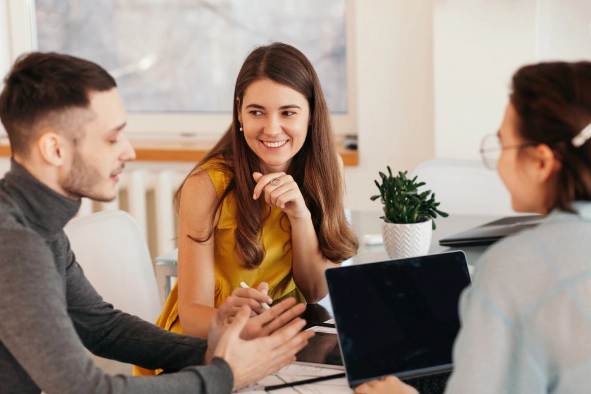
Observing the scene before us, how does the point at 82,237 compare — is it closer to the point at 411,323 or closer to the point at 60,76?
the point at 60,76

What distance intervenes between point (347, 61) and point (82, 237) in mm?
1570

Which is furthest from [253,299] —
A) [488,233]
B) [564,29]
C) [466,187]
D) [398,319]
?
[564,29]

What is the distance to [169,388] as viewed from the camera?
3.19 ft

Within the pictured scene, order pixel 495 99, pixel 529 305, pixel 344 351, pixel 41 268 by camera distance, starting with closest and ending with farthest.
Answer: pixel 529 305 < pixel 41 268 < pixel 344 351 < pixel 495 99

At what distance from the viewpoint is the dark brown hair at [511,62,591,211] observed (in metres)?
0.80

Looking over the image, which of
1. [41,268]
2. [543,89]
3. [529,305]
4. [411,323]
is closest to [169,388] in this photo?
[41,268]

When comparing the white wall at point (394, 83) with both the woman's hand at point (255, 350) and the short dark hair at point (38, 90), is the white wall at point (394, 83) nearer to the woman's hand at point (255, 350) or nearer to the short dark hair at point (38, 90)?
the woman's hand at point (255, 350)

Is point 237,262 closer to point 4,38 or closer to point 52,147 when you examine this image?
point 52,147

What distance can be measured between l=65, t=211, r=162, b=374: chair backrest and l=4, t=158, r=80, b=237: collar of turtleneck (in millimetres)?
658

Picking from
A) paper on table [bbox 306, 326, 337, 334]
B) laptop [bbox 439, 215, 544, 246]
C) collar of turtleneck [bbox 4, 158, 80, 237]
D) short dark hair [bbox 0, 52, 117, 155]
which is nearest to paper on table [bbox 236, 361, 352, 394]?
paper on table [bbox 306, 326, 337, 334]

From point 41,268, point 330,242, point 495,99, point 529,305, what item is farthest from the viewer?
point 495,99

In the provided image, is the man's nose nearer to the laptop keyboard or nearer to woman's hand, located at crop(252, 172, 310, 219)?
woman's hand, located at crop(252, 172, 310, 219)

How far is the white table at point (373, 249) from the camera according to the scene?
1660mm

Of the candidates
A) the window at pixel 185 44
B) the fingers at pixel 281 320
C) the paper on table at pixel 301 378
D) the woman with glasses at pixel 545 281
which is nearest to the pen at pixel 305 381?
the paper on table at pixel 301 378
